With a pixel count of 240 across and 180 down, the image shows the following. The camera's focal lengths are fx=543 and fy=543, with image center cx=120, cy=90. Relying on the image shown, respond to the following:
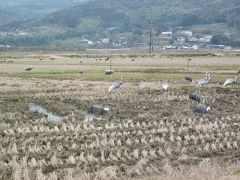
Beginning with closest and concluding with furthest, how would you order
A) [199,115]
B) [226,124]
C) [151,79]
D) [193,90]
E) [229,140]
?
[229,140] < [226,124] < [199,115] < [193,90] < [151,79]

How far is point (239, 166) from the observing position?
56.6ft

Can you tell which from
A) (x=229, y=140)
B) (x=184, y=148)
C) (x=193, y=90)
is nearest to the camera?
(x=184, y=148)

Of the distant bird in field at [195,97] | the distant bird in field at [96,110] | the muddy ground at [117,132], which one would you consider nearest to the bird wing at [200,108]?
the muddy ground at [117,132]

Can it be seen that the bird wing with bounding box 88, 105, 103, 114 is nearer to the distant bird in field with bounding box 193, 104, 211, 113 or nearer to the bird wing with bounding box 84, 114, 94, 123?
the bird wing with bounding box 84, 114, 94, 123

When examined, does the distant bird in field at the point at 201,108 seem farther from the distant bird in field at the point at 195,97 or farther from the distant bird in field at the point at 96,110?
the distant bird in field at the point at 96,110

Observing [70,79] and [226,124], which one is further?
[70,79]

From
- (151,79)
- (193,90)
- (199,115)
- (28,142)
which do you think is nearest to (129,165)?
(28,142)

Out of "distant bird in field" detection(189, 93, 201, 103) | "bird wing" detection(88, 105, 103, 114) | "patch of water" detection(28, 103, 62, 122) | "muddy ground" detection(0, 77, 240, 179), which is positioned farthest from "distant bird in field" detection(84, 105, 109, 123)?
"distant bird in field" detection(189, 93, 201, 103)

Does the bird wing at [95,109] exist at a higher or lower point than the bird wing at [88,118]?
higher

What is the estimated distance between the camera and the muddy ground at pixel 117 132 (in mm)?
18500

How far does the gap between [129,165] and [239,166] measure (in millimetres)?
3628

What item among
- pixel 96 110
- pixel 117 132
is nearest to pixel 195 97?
pixel 96 110

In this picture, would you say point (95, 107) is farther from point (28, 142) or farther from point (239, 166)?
point (239, 166)

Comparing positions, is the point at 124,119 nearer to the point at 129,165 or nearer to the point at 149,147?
the point at 149,147
